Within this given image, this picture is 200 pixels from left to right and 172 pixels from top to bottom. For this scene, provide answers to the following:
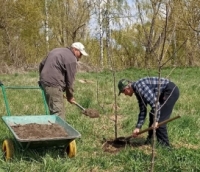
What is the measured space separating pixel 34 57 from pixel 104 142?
23721 mm

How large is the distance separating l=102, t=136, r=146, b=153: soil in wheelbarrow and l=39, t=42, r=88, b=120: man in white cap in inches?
40.0

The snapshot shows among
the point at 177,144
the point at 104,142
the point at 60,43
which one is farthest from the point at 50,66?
the point at 60,43

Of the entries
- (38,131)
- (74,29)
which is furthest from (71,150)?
(74,29)

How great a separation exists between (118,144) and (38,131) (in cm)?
140

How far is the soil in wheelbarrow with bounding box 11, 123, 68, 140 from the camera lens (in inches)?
222

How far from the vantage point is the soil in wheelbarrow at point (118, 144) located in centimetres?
624

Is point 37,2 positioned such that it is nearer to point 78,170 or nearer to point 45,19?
point 45,19

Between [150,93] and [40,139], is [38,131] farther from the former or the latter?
[150,93]

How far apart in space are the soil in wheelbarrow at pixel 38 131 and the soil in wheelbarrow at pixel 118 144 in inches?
32.1

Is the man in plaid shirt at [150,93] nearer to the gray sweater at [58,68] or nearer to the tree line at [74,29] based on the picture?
the gray sweater at [58,68]

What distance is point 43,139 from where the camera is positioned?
5176mm

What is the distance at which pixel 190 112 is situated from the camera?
Result: 30.1 feet

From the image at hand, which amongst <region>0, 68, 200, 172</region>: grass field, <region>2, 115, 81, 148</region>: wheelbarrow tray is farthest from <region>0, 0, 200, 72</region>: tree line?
<region>2, 115, 81, 148</region>: wheelbarrow tray

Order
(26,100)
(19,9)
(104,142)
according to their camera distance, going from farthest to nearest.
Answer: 1. (19,9)
2. (26,100)
3. (104,142)
